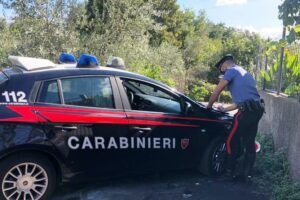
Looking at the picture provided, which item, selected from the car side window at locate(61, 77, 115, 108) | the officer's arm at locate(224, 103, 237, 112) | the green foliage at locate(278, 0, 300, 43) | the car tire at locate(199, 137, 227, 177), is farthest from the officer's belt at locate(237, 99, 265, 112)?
the car side window at locate(61, 77, 115, 108)

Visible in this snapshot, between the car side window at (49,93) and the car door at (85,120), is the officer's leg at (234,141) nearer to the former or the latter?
the car door at (85,120)

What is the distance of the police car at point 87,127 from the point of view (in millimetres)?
3959

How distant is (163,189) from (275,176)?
1.69m

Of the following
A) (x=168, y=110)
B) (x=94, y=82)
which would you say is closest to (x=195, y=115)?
(x=168, y=110)

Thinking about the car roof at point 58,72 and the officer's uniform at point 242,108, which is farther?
the officer's uniform at point 242,108

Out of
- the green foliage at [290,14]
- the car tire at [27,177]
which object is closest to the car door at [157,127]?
the car tire at [27,177]

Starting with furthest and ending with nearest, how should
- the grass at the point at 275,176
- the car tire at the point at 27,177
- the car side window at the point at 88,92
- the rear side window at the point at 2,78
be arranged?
the grass at the point at 275,176, the car side window at the point at 88,92, the rear side window at the point at 2,78, the car tire at the point at 27,177

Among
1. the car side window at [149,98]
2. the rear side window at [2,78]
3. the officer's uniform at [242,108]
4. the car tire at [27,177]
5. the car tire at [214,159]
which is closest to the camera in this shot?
the car tire at [27,177]

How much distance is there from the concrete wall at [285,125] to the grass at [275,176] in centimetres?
14

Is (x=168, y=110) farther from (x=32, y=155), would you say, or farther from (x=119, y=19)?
(x=119, y=19)

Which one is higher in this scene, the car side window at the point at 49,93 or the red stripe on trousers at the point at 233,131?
the car side window at the point at 49,93

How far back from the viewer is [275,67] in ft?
24.5

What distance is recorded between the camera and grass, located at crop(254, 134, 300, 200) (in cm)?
454

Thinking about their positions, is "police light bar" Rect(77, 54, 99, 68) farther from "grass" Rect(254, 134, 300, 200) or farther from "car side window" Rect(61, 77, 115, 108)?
"grass" Rect(254, 134, 300, 200)
